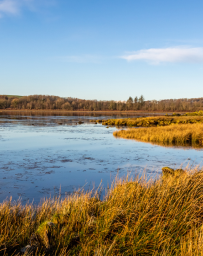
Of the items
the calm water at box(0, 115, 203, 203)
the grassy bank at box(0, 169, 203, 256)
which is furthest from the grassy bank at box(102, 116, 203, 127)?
the grassy bank at box(0, 169, 203, 256)

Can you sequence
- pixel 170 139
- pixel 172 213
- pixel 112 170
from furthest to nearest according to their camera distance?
pixel 170 139, pixel 112 170, pixel 172 213

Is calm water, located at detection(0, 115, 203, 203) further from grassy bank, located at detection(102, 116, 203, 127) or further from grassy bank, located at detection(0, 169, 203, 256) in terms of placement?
grassy bank, located at detection(102, 116, 203, 127)

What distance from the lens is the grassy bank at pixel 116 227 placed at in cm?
376

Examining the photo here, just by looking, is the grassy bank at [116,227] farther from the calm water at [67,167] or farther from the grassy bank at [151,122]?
the grassy bank at [151,122]

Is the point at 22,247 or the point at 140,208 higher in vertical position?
the point at 140,208

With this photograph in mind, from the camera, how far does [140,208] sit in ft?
15.2

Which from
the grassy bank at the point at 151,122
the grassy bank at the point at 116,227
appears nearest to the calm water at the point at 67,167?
the grassy bank at the point at 116,227

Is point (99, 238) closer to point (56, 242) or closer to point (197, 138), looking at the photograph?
point (56, 242)

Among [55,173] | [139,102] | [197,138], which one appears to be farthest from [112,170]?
[139,102]

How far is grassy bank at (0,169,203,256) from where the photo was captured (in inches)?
148

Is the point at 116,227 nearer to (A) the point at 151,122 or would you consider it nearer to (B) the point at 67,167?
(B) the point at 67,167

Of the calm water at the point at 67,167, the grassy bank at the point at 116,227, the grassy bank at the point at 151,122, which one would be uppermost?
the grassy bank at the point at 151,122

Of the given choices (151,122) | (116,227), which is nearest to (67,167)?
(116,227)

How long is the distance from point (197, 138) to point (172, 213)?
17977 mm
